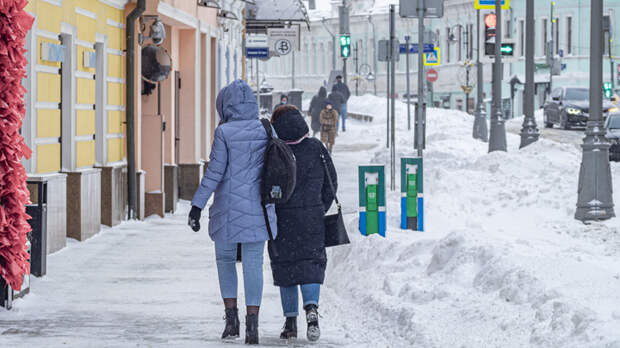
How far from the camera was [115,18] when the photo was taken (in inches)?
667

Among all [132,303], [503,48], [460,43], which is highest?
[460,43]

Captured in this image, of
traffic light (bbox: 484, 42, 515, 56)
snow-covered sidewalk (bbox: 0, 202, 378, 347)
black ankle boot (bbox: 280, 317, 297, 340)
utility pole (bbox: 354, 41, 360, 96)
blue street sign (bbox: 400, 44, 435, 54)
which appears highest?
utility pole (bbox: 354, 41, 360, 96)

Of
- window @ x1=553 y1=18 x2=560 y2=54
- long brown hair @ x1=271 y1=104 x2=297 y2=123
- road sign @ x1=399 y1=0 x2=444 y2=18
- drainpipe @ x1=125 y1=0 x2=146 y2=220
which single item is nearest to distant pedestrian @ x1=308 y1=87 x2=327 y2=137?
drainpipe @ x1=125 y1=0 x2=146 y2=220

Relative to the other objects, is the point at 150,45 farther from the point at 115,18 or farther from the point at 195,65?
the point at 195,65

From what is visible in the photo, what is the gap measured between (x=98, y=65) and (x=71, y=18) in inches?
70.5

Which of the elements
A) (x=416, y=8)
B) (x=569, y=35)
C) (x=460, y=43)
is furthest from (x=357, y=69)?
(x=416, y=8)

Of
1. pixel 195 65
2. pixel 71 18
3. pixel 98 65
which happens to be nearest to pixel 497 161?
pixel 195 65

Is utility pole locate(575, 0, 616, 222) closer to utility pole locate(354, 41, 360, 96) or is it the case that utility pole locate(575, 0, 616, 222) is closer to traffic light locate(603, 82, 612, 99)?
traffic light locate(603, 82, 612, 99)

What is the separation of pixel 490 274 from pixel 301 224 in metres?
1.68

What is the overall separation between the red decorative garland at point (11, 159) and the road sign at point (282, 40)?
77.1ft

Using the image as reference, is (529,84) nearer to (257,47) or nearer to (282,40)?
(257,47)

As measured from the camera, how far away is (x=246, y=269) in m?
8.17

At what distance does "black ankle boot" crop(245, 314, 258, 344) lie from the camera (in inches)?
316

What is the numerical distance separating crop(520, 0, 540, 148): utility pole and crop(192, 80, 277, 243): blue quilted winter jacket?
19.9 meters
